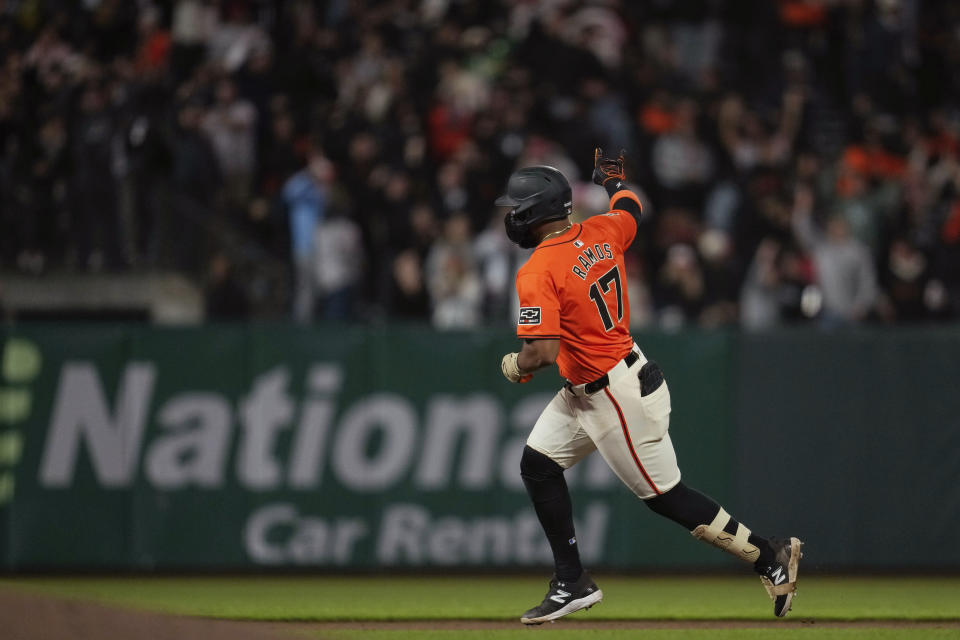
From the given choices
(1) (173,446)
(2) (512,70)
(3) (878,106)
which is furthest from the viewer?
(3) (878,106)

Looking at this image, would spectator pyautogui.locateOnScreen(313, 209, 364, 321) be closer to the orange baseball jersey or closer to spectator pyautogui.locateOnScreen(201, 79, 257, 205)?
spectator pyautogui.locateOnScreen(201, 79, 257, 205)

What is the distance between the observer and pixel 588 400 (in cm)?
750

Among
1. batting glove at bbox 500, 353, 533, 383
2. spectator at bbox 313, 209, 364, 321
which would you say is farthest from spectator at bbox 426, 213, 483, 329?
batting glove at bbox 500, 353, 533, 383

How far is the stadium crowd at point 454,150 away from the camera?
13102mm

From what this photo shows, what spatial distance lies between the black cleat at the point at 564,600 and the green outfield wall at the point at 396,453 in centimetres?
366

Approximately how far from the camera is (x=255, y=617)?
8.51m

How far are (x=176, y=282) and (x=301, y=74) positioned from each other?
2.85 metres

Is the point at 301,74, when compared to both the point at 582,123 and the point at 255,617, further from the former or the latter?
the point at 255,617

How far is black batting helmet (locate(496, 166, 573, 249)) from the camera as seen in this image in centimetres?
741

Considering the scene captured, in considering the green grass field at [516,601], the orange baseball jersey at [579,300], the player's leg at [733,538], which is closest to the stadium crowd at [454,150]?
the green grass field at [516,601]

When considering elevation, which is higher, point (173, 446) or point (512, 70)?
point (512, 70)

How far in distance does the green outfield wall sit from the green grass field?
294mm

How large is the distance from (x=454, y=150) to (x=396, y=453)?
421 centimetres

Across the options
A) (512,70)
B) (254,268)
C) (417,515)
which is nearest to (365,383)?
(417,515)
